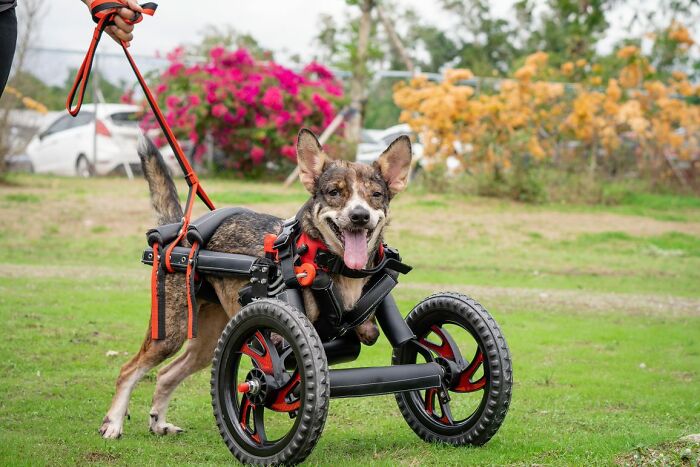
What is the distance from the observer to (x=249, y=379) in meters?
5.17

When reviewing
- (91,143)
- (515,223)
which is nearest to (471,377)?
(515,223)

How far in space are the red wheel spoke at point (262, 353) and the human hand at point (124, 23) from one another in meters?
2.14

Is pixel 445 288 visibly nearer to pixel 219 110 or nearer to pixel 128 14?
pixel 128 14

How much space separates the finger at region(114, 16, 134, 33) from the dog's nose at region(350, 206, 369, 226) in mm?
1892

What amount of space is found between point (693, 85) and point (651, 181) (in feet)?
10.6

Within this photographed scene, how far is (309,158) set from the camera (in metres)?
5.66

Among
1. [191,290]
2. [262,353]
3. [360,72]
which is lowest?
[262,353]

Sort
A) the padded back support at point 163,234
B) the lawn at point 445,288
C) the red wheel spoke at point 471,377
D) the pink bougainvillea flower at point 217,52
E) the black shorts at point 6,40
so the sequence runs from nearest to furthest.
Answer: the black shorts at point 6,40 → the red wheel spoke at point 471,377 → the lawn at point 445,288 → the padded back support at point 163,234 → the pink bougainvillea flower at point 217,52

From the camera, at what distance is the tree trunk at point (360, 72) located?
79.5 ft

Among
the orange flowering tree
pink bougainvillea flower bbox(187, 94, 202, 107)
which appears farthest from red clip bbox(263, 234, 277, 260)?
pink bougainvillea flower bbox(187, 94, 202, 107)

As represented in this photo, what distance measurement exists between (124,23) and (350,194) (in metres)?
1.79

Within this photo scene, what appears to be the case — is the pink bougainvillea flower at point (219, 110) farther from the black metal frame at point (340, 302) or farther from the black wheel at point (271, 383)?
the black wheel at point (271, 383)

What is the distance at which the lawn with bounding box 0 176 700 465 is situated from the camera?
582 centimetres

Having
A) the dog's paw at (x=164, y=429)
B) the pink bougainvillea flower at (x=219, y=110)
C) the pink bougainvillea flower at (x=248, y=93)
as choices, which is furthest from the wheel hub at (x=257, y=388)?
the pink bougainvillea flower at (x=248, y=93)
